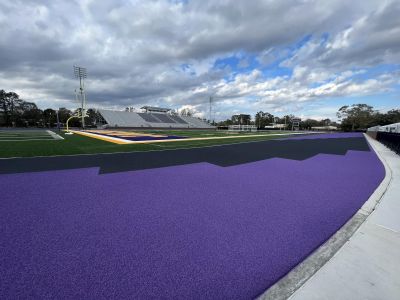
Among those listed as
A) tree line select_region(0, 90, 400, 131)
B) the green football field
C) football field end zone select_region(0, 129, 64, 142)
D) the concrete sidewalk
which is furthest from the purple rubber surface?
tree line select_region(0, 90, 400, 131)

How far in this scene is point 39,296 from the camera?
216cm

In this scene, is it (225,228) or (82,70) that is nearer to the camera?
(225,228)

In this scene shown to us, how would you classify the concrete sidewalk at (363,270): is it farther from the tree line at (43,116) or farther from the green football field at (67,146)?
the tree line at (43,116)

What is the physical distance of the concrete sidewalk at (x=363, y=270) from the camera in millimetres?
2279

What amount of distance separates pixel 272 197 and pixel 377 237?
7.30ft

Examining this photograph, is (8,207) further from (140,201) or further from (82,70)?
(82,70)

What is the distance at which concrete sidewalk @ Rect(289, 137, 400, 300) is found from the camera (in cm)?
228

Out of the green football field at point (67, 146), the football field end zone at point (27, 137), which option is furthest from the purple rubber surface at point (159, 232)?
the football field end zone at point (27, 137)

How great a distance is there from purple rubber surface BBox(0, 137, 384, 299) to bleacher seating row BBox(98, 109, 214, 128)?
217 ft

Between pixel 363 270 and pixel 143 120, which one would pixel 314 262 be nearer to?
pixel 363 270

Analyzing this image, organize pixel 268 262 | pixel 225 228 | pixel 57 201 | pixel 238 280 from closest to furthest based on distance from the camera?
pixel 238 280
pixel 268 262
pixel 225 228
pixel 57 201

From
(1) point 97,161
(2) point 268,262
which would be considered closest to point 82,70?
(1) point 97,161

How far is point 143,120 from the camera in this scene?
81.6 m

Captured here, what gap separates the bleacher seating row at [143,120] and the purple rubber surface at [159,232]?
217ft
